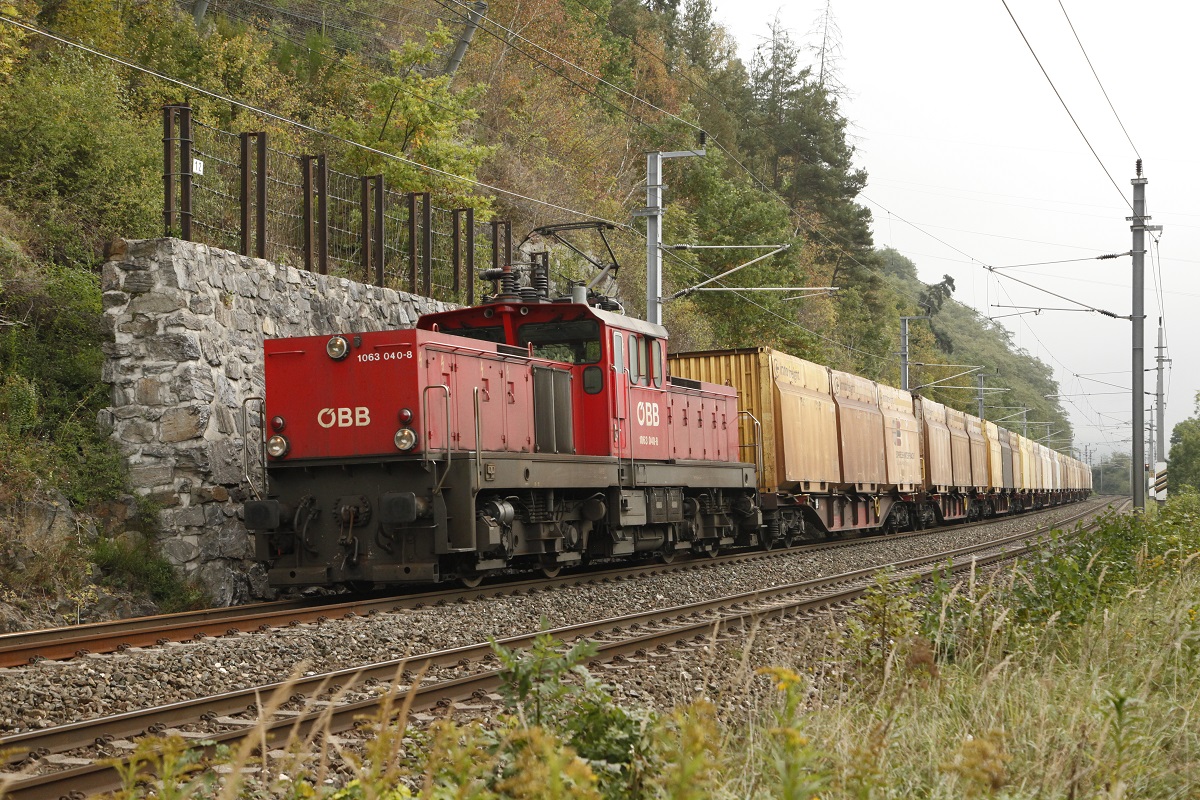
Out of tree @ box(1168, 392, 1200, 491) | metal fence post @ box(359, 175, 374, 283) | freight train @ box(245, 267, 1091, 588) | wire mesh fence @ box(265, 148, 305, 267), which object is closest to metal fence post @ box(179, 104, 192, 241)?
freight train @ box(245, 267, 1091, 588)

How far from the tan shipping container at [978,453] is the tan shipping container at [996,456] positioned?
55cm

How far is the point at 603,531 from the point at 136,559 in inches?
220

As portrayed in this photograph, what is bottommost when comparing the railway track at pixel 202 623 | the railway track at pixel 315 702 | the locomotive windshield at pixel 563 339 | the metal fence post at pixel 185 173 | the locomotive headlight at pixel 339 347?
the railway track at pixel 315 702

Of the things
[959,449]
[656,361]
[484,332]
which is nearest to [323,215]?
[484,332]

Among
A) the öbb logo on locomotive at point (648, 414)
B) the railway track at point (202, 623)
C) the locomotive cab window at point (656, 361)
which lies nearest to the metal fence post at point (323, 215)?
the locomotive cab window at point (656, 361)

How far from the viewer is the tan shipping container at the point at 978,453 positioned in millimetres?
35581

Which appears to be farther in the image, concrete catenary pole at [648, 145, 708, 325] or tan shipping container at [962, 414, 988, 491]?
tan shipping container at [962, 414, 988, 491]

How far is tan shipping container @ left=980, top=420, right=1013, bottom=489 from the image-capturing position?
1527 inches

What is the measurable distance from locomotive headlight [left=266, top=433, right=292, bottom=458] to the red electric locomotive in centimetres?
2

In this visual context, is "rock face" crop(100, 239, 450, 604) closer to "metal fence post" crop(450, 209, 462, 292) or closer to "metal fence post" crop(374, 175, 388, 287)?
"metal fence post" crop(374, 175, 388, 287)

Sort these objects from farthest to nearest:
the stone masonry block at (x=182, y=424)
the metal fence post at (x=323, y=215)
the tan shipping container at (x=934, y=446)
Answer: the tan shipping container at (x=934, y=446)
the metal fence post at (x=323, y=215)
the stone masonry block at (x=182, y=424)

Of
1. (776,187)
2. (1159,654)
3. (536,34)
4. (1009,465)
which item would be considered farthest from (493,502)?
(776,187)

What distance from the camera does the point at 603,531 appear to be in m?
14.4

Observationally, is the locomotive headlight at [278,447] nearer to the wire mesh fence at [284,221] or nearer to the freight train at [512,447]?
the freight train at [512,447]
